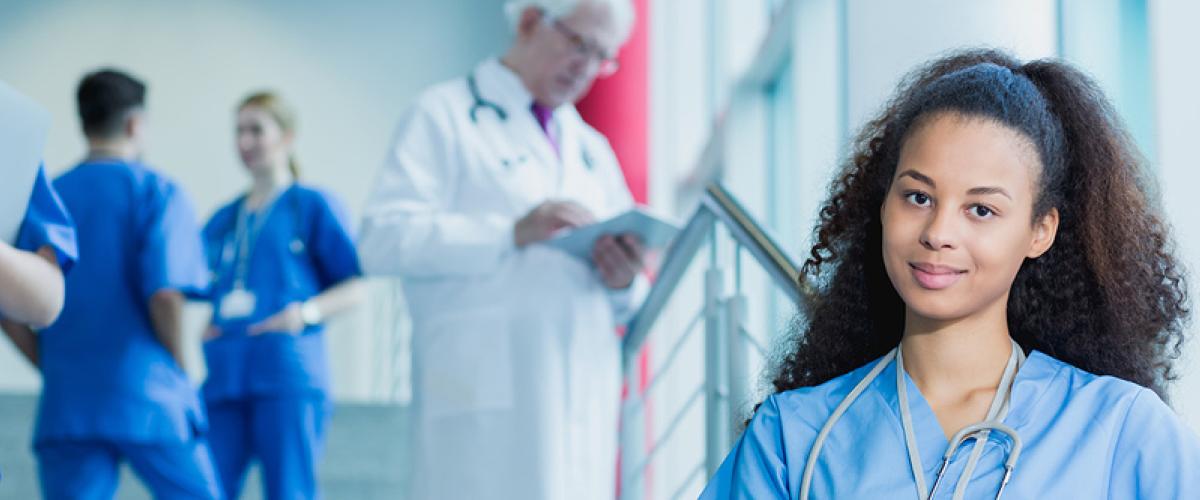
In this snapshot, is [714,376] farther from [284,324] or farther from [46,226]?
[284,324]

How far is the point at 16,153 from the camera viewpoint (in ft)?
5.18


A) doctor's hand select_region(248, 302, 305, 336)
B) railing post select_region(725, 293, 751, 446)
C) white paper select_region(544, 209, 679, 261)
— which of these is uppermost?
white paper select_region(544, 209, 679, 261)

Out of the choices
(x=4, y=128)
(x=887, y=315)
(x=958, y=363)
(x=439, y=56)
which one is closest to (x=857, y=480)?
(x=958, y=363)

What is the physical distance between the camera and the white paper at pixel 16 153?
1565 mm

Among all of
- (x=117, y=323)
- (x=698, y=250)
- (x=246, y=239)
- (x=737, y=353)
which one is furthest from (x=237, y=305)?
(x=737, y=353)

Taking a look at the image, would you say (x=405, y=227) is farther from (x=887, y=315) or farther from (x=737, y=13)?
(x=737, y=13)

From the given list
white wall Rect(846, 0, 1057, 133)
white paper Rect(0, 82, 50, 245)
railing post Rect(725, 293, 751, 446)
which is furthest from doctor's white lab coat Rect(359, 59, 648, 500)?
white paper Rect(0, 82, 50, 245)

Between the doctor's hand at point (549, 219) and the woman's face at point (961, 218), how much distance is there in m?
1.25

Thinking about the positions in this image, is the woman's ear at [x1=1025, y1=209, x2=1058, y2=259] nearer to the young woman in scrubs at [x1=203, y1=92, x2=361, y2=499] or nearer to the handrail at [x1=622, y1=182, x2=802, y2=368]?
the handrail at [x1=622, y1=182, x2=802, y2=368]

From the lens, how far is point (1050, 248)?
145cm

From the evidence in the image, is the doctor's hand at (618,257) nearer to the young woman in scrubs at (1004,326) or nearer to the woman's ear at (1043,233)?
the young woman in scrubs at (1004,326)

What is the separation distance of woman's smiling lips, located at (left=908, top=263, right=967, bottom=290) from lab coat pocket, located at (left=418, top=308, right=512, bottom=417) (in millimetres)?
1405

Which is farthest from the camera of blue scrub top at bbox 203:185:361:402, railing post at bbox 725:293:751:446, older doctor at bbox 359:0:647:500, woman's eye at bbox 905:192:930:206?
blue scrub top at bbox 203:185:361:402

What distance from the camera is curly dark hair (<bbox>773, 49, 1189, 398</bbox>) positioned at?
1382 millimetres
